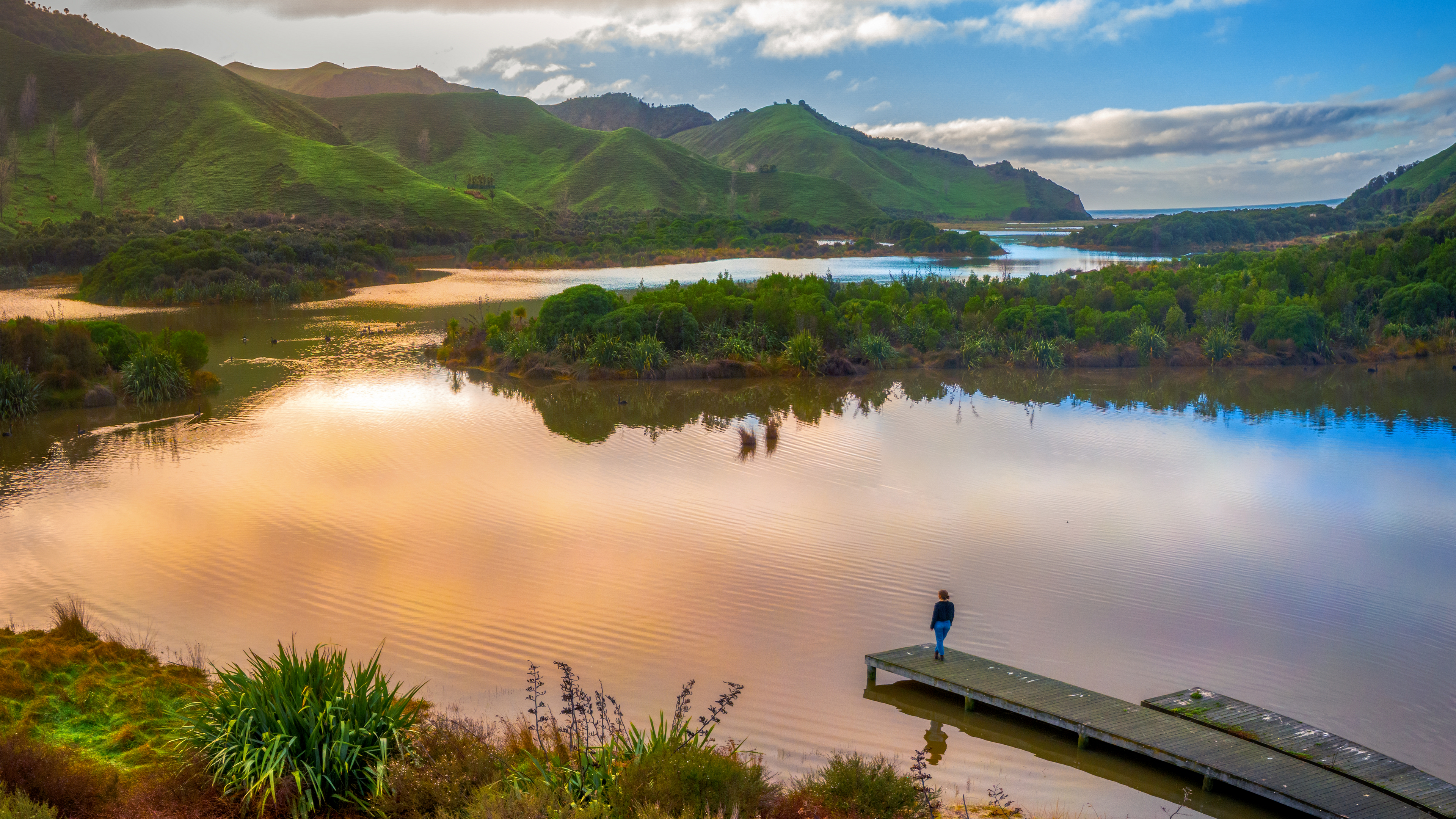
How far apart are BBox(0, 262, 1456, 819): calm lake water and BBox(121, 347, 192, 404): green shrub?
3.51 ft

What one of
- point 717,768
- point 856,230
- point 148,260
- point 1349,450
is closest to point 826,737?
point 717,768

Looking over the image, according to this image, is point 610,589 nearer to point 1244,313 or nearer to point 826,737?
point 826,737

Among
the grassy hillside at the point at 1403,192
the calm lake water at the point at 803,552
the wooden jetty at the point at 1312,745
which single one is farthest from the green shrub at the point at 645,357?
the grassy hillside at the point at 1403,192

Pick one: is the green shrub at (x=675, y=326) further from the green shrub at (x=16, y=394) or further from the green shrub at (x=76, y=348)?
the green shrub at (x=16, y=394)

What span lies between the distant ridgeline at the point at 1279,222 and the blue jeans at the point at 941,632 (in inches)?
4086

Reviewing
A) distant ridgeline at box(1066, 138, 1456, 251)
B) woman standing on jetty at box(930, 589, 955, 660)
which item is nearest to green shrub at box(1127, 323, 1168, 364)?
woman standing on jetty at box(930, 589, 955, 660)

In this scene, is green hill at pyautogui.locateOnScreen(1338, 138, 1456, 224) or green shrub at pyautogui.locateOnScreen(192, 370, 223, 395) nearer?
green shrub at pyautogui.locateOnScreen(192, 370, 223, 395)

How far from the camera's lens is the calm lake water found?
11.4 m

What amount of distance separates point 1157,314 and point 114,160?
12002cm

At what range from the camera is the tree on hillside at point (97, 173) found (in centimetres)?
10694

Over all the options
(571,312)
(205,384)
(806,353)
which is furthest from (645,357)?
(205,384)

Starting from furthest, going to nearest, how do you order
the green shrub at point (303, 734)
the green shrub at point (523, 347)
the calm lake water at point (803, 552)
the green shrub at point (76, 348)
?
the green shrub at point (523, 347) → the green shrub at point (76, 348) → the calm lake water at point (803, 552) → the green shrub at point (303, 734)

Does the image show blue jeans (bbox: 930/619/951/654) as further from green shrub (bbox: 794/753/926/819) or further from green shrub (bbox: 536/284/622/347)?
green shrub (bbox: 536/284/622/347)

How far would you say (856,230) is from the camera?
486ft
